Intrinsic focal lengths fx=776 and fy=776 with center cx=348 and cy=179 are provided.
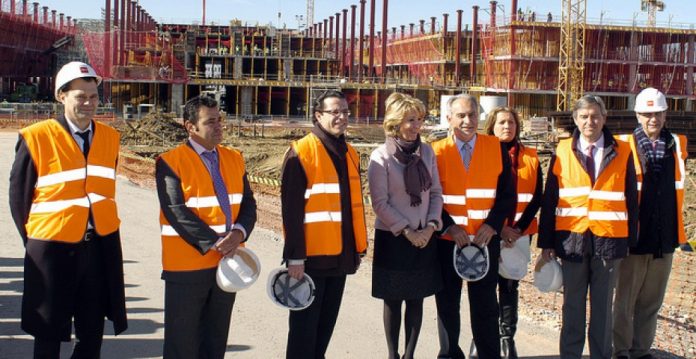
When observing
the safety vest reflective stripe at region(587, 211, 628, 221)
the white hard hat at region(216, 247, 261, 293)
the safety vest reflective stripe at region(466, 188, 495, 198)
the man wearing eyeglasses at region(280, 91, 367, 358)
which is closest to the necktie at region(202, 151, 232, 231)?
the white hard hat at region(216, 247, 261, 293)

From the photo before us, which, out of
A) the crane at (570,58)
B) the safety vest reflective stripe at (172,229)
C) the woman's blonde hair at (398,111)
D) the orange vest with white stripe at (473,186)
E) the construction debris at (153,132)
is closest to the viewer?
the safety vest reflective stripe at (172,229)

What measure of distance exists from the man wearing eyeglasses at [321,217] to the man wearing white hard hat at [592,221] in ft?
4.51

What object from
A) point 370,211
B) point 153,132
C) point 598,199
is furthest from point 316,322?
point 153,132

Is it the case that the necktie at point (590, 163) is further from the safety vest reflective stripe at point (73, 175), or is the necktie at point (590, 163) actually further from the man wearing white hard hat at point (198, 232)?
the safety vest reflective stripe at point (73, 175)

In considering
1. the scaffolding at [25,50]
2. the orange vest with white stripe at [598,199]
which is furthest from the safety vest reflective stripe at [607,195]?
the scaffolding at [25,50]

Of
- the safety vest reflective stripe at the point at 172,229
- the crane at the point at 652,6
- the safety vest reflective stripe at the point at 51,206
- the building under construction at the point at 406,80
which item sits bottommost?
the safety vest reflective stripe at the point at 172,229

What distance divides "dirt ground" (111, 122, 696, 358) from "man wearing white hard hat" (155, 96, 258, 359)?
9.70 feet

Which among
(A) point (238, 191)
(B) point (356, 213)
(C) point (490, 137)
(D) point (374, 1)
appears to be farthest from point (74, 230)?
(D) point (374, 1)

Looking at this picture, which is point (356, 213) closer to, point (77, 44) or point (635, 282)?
point (635, 282)

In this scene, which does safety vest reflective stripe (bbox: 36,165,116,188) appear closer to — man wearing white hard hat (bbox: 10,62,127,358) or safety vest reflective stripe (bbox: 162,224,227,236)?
man wearing white hard hat (bbox: 10,62,127,358)

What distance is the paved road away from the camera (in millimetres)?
5359

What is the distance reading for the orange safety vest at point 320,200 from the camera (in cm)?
455

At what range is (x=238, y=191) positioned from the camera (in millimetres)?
4520

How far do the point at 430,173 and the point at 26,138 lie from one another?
2.35 meters
